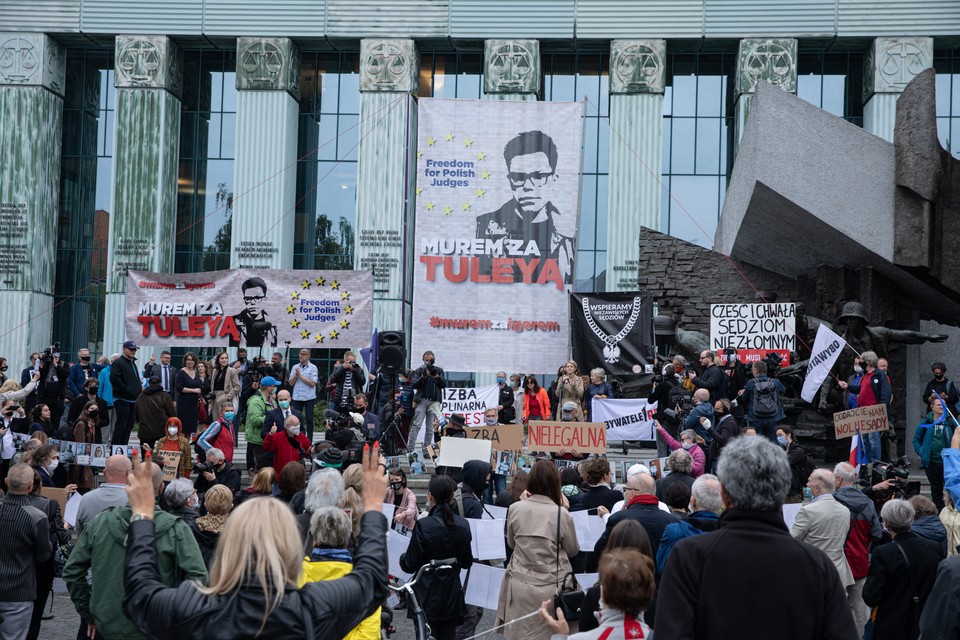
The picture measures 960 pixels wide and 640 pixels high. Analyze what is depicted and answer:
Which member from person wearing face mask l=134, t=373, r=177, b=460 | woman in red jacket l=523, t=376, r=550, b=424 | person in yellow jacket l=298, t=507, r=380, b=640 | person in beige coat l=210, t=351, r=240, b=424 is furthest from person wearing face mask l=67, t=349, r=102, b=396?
Answer: person in yellow jacket l=298, t=507, r=380, b=640

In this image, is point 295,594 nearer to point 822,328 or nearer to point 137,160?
point 822,328

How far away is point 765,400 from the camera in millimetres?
13930

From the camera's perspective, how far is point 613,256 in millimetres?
32406

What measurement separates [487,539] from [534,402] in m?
9.36

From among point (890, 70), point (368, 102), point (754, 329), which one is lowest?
point (754, 329)

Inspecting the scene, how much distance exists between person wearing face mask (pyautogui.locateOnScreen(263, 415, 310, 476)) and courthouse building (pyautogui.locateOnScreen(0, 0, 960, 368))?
19.5m

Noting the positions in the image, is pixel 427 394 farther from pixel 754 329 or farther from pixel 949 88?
pixel 949 88

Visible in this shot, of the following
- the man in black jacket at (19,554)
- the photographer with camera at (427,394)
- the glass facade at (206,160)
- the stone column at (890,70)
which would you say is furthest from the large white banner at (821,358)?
the glass facade at (206,160)

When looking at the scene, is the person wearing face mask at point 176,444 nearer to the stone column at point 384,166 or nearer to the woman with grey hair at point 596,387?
the woman with grey hair at point 596,387

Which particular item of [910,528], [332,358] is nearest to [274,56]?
[332,358]

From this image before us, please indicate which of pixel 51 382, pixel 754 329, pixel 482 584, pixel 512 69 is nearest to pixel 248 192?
pixel 512 69

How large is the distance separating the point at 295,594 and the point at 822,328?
12535 mm

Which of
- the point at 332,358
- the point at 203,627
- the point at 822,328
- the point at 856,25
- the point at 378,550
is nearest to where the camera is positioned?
the point at 203,627

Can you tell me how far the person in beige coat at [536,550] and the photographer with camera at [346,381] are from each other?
9.75m
